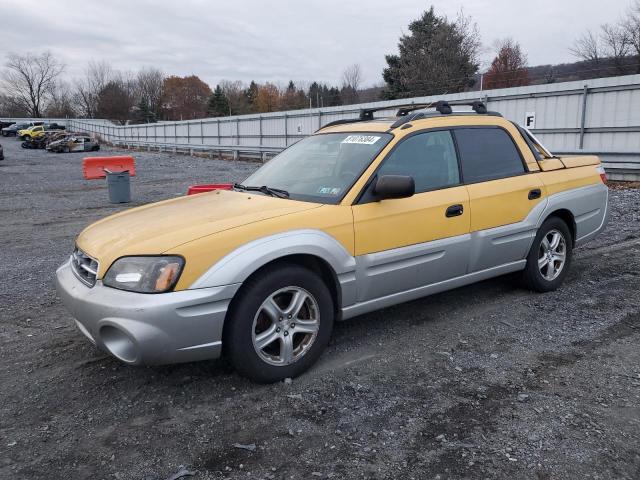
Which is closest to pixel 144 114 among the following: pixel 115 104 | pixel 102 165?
pixel 115 104

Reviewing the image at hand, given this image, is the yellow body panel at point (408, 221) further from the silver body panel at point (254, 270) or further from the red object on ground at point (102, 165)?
the red object on ground at point (102, 165)

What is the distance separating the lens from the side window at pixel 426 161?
13.3 ft

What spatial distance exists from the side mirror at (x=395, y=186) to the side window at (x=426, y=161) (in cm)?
27

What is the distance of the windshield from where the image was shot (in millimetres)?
3926

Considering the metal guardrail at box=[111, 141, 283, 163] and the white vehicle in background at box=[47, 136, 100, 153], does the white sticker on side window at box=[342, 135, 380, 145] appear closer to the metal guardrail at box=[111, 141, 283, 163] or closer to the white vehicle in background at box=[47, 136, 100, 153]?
the metal guardrail at box=[111, 141, 283, 163]

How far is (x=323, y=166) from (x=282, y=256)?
121cm

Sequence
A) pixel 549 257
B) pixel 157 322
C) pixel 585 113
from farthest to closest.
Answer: pixel 585 113
pixel 549 257
pixel 157 322

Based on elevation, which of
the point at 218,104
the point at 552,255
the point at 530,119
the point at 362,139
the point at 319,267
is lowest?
the point at 552,255

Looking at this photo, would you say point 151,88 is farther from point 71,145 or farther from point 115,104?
point 71,145

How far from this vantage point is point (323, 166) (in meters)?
4.30

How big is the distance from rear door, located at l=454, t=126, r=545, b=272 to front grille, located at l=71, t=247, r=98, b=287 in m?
2.88

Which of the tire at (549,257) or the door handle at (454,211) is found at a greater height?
the door handle at (454,211)

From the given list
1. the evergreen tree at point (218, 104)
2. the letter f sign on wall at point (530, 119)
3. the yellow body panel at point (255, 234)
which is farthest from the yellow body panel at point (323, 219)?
the evergreen tree at point (218, 104)

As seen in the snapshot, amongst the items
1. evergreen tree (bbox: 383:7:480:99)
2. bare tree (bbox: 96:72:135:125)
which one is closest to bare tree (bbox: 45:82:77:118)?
bare tree (bbox: 96:72:135:125)
